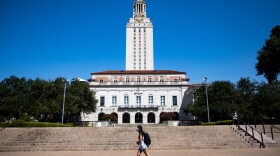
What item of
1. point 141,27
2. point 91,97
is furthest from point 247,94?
point 141,27

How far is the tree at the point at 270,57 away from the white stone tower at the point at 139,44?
55.9 metres

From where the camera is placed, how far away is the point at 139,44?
84.4m

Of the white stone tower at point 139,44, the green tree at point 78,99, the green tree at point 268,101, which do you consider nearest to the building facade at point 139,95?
the green tree at point 78,99

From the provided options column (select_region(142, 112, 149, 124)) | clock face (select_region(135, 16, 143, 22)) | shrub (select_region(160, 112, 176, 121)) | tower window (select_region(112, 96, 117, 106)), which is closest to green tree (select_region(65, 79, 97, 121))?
tower window (select_region(112, 96, 117, 106))

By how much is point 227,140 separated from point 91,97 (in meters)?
33.9

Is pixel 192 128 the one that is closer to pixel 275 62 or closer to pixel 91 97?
pixel 275 62

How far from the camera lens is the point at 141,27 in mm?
86938

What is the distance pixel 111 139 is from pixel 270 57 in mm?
18589

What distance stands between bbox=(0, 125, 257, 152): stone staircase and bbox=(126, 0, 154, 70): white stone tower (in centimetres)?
6087

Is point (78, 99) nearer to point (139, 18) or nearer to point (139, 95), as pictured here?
point (139, 95)

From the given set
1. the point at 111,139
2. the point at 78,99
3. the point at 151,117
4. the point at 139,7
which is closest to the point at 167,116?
the point at 151,117

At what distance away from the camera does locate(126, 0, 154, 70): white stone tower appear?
82.4m

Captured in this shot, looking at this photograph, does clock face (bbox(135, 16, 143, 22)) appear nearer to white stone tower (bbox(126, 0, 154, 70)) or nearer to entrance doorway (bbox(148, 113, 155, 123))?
white stone tower (bbox(126, 0, 154, 70))

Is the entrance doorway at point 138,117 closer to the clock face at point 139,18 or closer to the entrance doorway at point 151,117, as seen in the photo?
the entrance doorway at point 151,117
